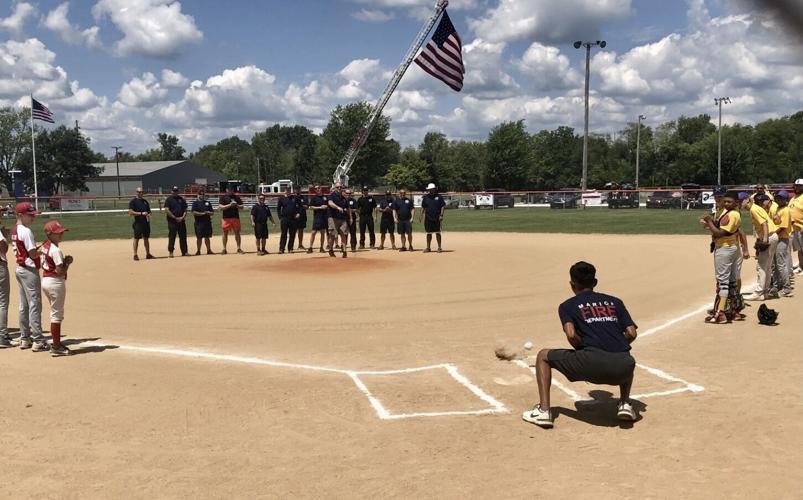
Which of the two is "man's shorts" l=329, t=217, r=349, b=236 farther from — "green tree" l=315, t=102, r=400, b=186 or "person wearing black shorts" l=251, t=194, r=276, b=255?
"green tree" l=315, t=102, r=400, b=186

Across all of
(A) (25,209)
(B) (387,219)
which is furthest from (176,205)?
(A) (25,209)

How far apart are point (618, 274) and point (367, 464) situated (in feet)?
36.8

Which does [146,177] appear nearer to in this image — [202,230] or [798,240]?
[202,230]

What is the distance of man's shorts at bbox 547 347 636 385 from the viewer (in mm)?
5562

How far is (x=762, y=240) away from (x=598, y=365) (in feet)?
22.1

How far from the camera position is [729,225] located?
962 cm

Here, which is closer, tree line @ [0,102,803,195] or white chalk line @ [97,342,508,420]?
white chalk line @ [97,342,508,420]

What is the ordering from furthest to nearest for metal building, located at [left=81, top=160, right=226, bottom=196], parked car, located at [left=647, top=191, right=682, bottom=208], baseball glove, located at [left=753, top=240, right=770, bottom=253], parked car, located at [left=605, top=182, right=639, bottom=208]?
metal building, located at [left=81, top=160, right=226, bottom=196], parked car, located at [left=605, top=182, right=639, bottom=208], parked car, located at [left=647, top=191, right=682, bottom=208], baseball glove, located at [left=753, top=240, right=770, bottom=253]

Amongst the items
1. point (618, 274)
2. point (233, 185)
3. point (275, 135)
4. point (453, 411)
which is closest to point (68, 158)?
point (233, 185)

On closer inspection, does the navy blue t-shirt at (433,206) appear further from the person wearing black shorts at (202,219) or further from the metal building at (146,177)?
the metal building at (146,177)

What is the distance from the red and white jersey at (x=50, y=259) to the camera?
309 inches

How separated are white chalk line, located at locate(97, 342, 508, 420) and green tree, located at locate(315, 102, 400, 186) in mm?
69921

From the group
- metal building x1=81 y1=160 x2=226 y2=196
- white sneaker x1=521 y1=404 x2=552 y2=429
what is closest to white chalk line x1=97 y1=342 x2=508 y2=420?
white sneaker x1=521 y1=404 x2=552 y2=429

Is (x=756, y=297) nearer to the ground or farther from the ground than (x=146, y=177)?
nearer to the ground
